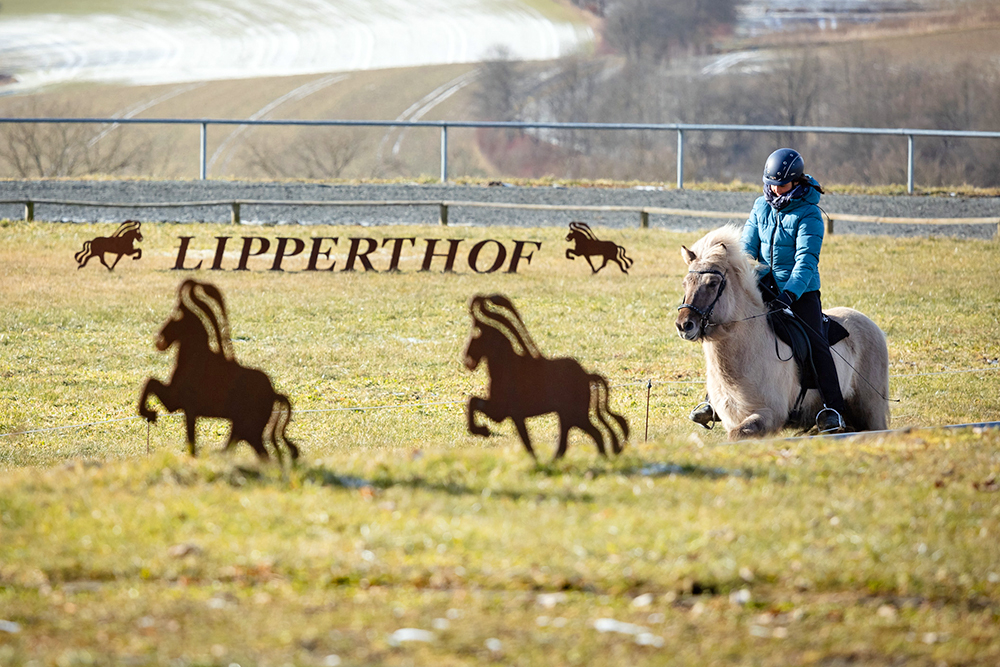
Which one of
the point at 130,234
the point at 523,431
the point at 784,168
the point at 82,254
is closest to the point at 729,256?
the point at 784,168

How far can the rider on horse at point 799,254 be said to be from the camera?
8.71 meters

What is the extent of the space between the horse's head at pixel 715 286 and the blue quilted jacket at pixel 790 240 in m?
0.39

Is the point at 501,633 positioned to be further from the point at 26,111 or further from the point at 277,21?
the point at 277,21

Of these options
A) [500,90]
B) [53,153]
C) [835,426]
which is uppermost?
[500,90]

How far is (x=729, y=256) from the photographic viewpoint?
27.9 ft

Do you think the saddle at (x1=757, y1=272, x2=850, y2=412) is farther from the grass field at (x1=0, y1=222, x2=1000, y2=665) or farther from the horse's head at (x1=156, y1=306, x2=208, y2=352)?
the horse's head at (x1=156, y1=306, x2=208, y2=352)

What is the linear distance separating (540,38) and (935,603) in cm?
7782

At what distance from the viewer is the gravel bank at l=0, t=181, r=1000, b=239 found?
1048 inches

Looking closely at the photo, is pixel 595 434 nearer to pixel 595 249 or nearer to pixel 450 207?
pixel 595 249

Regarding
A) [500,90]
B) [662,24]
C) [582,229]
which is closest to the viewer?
[582,229]

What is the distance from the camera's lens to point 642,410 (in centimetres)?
1223

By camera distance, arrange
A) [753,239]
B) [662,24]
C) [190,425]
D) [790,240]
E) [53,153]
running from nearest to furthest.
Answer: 1. [190,425]
2. [790,240]
3. [753,239]
4. [53,153]
5. [662,24]

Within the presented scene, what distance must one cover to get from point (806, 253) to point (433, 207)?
1917cm

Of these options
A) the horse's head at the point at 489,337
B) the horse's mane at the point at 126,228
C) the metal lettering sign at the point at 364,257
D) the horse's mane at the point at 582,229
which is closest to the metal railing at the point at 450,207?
the metal lettering sign at the point at 364,257
